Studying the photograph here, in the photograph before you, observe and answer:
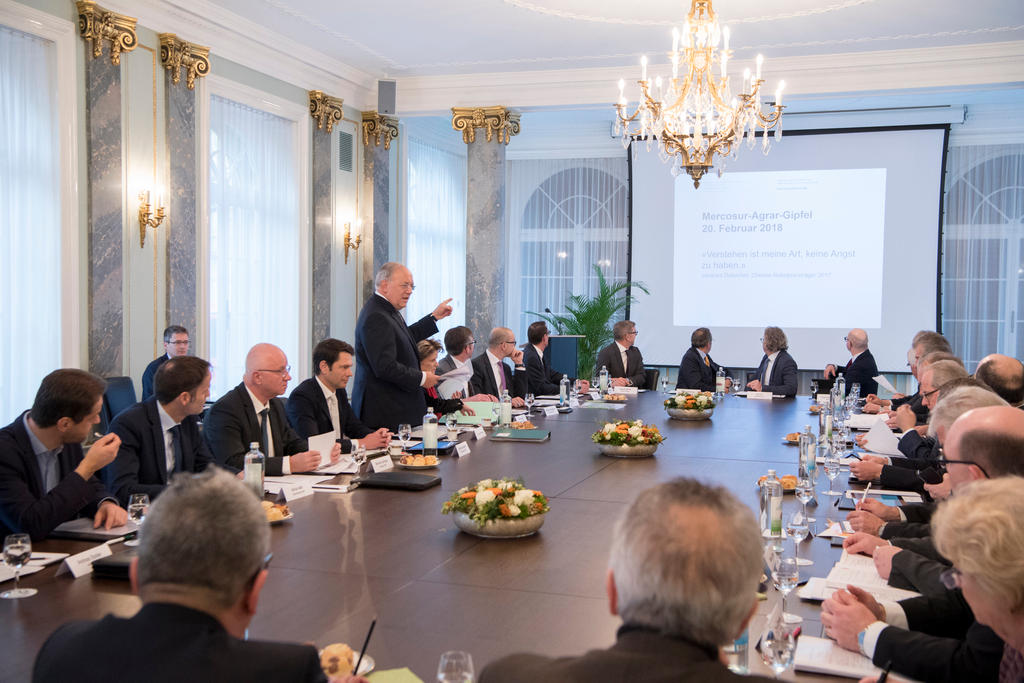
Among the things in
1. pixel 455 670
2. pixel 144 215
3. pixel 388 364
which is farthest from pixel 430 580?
pixel 144 215

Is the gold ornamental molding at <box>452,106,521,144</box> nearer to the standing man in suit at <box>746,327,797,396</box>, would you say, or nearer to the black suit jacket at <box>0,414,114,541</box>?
the standing man in suit at <box>746,327,797,396</box>

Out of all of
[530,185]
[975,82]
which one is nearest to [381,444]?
[975,82]

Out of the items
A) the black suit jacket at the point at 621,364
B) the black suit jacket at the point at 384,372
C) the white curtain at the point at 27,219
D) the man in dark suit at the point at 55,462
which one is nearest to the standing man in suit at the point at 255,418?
the man in dark suit at the point at 55,462

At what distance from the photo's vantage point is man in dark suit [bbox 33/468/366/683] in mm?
1273

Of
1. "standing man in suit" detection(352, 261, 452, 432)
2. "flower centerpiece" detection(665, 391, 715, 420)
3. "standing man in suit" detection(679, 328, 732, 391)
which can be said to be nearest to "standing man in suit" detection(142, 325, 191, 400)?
"standing man in suit" detection(352, 261, 452, 432)

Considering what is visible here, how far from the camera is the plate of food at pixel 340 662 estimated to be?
1812mm

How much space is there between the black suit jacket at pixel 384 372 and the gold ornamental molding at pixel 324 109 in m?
4.06

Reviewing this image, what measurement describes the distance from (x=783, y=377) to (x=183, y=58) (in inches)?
232

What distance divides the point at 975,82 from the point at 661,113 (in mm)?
3910

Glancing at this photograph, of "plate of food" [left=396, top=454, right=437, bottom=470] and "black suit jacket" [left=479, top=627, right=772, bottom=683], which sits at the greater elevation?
"black suit jacket" [left=479, top=627, right=772, bottom=683]

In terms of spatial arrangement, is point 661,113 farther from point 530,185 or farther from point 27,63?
point 530,185

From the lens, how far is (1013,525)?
1.60m

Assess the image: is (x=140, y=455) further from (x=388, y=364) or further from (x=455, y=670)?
(x=455, y=670)

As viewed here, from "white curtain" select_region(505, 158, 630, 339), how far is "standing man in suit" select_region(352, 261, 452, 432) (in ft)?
22.5
